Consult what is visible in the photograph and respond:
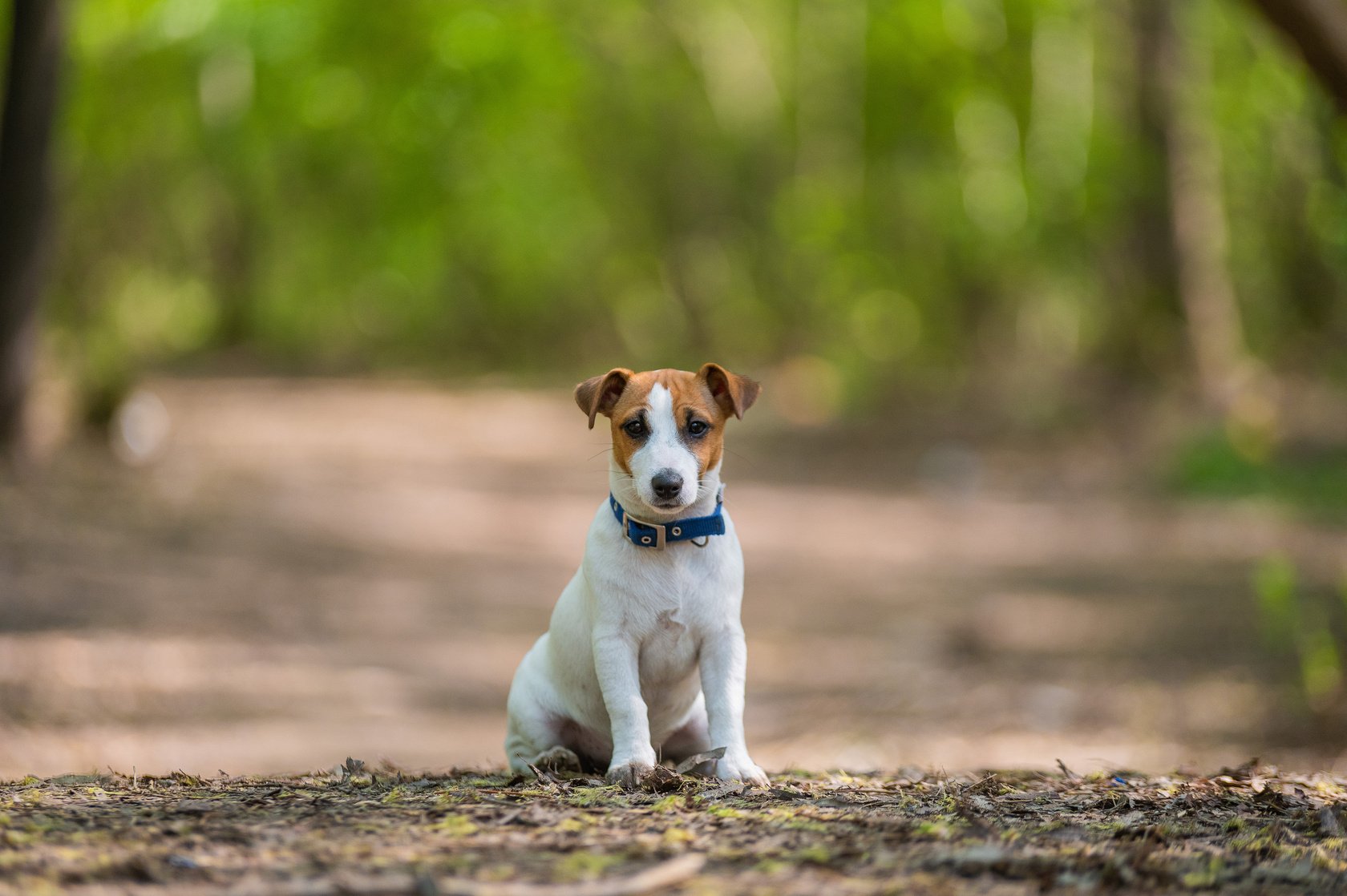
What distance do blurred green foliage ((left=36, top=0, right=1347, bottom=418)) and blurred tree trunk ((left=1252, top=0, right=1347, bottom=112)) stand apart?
616 centimetres

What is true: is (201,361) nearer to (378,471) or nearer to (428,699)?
(378,471)

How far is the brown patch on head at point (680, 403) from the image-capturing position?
4.04 meters

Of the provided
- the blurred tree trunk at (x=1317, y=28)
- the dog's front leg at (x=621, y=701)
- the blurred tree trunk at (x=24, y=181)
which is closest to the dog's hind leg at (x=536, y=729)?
the dog's front leg at (x=621, y=701)

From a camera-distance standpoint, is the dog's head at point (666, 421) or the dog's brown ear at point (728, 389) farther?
the dog's brown ear at point (728, 389)

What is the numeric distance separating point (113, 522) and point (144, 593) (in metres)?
1.92

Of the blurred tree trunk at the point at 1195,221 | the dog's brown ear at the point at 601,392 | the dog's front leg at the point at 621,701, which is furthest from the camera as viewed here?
the blurred tree trunk at the point at 1195,221

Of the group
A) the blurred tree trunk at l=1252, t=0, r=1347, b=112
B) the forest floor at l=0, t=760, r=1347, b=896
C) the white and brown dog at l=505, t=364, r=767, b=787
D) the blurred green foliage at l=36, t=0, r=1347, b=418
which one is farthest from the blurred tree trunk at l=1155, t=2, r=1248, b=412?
the white and brown dog at l=505, t=364, r=767, b=787

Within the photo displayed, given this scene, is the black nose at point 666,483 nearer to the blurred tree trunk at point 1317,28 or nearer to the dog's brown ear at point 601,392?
the dog's brown ear at point 601,392

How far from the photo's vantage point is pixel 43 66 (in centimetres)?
1107

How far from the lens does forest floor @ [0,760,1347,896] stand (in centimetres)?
292

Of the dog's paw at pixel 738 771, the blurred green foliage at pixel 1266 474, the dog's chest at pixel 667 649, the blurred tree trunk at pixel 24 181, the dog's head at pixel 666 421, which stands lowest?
the dog's paw at pixel 738 771

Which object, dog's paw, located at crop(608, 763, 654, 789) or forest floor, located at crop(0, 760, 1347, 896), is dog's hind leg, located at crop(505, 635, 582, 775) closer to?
forest floor, located at crop(0, 760, 1347, 896)

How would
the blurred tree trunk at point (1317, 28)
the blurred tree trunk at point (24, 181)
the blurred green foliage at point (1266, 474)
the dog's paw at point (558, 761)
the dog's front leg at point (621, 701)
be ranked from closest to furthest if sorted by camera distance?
the dog's front leg at point (621, 701), the dog's paw at point (558, 761), the blurred tree trunk at point (1317, 28), the blurred tree trunk at point (24, 181), the blurred green foliage at point (1266, 474)

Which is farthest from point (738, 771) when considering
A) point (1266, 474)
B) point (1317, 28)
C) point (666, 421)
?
point (1266, 474)
